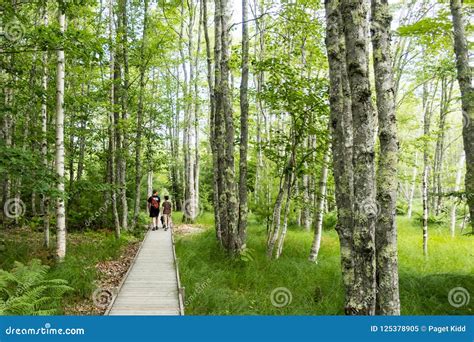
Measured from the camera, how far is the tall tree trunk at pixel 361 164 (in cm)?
440

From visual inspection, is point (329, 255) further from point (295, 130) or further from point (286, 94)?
point (286, 94)

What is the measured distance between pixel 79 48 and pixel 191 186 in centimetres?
1297

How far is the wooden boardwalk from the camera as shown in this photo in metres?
7.52

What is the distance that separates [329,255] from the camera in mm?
12953

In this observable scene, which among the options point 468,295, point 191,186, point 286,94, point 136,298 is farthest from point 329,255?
point 191,186

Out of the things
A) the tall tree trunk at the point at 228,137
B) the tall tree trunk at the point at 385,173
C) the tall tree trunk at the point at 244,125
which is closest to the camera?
the tall tree trunk at the point at 385,173
